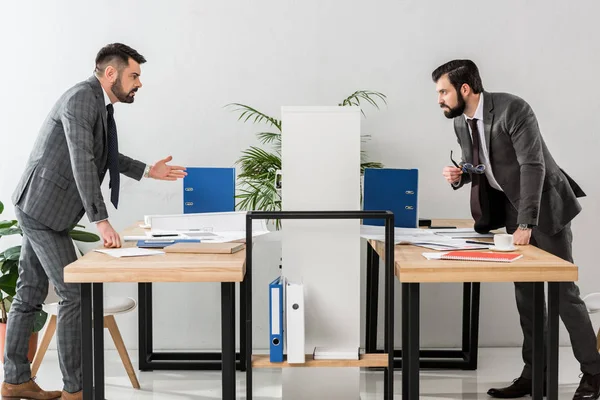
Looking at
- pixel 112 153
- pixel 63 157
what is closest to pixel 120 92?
pixel 112 153

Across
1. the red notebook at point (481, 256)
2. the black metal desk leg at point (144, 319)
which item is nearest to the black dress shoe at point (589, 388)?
the red notebook at point (481, 256)

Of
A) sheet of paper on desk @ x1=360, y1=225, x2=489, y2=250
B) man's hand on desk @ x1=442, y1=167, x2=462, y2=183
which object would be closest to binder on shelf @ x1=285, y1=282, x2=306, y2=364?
sheet of paper on desk @ x1=360, y1=225, x2=489, y2=250

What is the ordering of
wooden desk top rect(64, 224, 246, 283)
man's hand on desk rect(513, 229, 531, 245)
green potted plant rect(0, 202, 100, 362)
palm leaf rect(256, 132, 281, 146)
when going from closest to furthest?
wooden desk top rect(64, 224, 246, 283), man's hand on desk rect(513, 229, 531, 245), green potted plant rect(0, 202, 100, 362), palm leaf rect(256, 132, 281, 146)

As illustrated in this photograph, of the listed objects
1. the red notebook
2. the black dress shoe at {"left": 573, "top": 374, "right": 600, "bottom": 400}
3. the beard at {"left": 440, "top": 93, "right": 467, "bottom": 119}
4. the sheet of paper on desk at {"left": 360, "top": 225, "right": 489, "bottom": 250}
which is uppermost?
the beard at {"left": 440, "top": 93, "right": 467, "bottom": 119}

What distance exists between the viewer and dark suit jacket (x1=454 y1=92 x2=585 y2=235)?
133 inches

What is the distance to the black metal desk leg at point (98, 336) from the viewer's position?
111 inches

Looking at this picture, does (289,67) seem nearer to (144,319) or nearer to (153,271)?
(144,319)

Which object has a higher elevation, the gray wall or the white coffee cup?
→ the gray wall

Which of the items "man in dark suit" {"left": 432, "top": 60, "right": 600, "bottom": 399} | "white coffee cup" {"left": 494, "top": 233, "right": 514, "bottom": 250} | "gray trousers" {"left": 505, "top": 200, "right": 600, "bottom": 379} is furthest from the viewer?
"gray trousers" {"left": 505, "top": 200, "right": 600, "bottom": 379}

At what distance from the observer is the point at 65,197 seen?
3.40m

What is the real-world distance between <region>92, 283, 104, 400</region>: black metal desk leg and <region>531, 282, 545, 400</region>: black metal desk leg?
1603mm

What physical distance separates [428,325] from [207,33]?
7.56ft

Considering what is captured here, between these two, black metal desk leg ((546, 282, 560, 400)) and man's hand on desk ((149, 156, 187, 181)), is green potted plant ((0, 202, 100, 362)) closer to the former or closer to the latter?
man's hand on desk ((149, 156, 187, 181))

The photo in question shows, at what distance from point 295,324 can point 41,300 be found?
1408 mm
